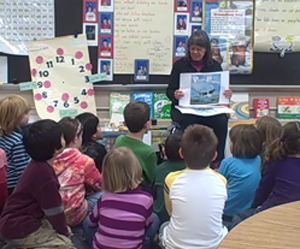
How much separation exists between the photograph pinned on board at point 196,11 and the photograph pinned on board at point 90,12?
0.85 meters

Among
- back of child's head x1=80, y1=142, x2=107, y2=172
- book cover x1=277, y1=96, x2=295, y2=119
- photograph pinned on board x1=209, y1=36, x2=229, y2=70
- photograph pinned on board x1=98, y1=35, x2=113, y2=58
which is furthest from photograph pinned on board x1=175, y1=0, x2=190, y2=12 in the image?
back of child's head x1=80, y1=142, x2=107, y2=172

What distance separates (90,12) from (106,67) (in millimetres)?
489

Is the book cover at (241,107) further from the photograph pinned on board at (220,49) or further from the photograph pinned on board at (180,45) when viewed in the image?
the photograph pinned on board at (180,45)

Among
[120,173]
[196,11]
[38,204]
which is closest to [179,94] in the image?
[196,11]

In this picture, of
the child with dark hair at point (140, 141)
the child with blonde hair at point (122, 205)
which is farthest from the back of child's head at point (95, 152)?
the child with blonde hair at point (122, 205)

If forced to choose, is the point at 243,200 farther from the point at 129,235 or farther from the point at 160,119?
the point at 160,119

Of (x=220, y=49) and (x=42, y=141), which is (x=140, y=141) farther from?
(x=220, y=49)

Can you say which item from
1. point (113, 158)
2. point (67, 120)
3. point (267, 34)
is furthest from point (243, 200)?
point (267, 34)

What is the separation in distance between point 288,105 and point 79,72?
6.24ft

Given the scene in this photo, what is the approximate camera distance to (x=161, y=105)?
3.73 m

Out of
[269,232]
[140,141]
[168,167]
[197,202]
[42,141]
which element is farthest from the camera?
[140,141]

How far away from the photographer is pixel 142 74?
12.1 feet

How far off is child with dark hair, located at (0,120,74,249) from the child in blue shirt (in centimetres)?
92

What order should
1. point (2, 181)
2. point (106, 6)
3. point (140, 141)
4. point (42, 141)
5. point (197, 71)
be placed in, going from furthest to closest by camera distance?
point (106, 6)
point (197, 71)
point (140, 141)
point (2, 181)
point (42, 141)
